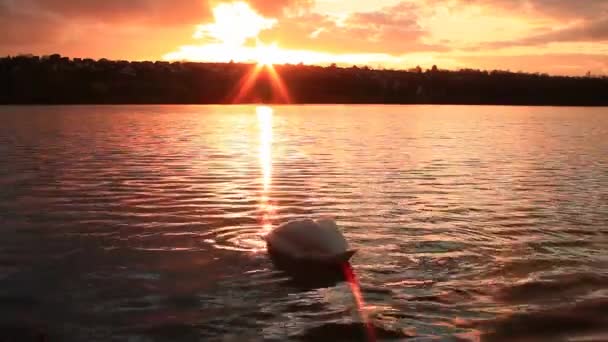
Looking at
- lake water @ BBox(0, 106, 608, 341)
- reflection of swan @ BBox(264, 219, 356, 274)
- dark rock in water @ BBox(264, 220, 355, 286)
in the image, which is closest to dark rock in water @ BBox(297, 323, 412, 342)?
lake water @ BBox(0, 106, 608, 341)

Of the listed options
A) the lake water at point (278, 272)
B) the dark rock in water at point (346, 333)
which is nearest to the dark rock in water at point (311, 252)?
the lake water at point (278, 272)

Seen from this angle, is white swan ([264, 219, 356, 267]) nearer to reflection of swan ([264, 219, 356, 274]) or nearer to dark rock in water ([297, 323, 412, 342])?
reflection of swan ([264, 219, 356, 274])

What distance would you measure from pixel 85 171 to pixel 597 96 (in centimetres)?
19940

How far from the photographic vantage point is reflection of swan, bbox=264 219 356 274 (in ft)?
41.6

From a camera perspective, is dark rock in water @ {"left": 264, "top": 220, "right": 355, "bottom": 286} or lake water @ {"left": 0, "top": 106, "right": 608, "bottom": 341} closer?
lake water @ {"left": 0, "top": 106, "right": 608, "bottom": 341}

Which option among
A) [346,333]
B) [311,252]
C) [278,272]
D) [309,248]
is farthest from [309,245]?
[346,333]

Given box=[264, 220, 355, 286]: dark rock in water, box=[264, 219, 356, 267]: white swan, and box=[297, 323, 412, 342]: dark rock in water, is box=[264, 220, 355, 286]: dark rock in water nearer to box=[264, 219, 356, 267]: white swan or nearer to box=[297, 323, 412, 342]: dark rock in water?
box=[264, 219, 356, 267]: white swan

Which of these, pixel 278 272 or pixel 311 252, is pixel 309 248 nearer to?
pixel 311 252

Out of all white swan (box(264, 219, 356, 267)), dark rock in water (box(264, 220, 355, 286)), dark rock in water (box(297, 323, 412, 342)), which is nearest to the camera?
dark rock in water (box(297, 323, 412, 342))

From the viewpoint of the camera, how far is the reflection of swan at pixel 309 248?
12.7m

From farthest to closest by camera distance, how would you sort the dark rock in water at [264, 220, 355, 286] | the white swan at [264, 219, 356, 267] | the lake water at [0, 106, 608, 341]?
the white swan at [264, 219, 356, 267]
the dark rock in water at [264, 220, 355, 286]
the lake water at [0, 106, 608, 341]

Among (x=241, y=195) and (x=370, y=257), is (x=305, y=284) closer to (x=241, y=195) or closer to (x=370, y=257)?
(x=370, y=257)

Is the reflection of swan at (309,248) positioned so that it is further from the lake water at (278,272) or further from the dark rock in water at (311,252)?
the lake water at (278,272)

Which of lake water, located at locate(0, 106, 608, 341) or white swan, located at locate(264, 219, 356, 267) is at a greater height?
white swan, located at locate(264, 219, 356, 267)
